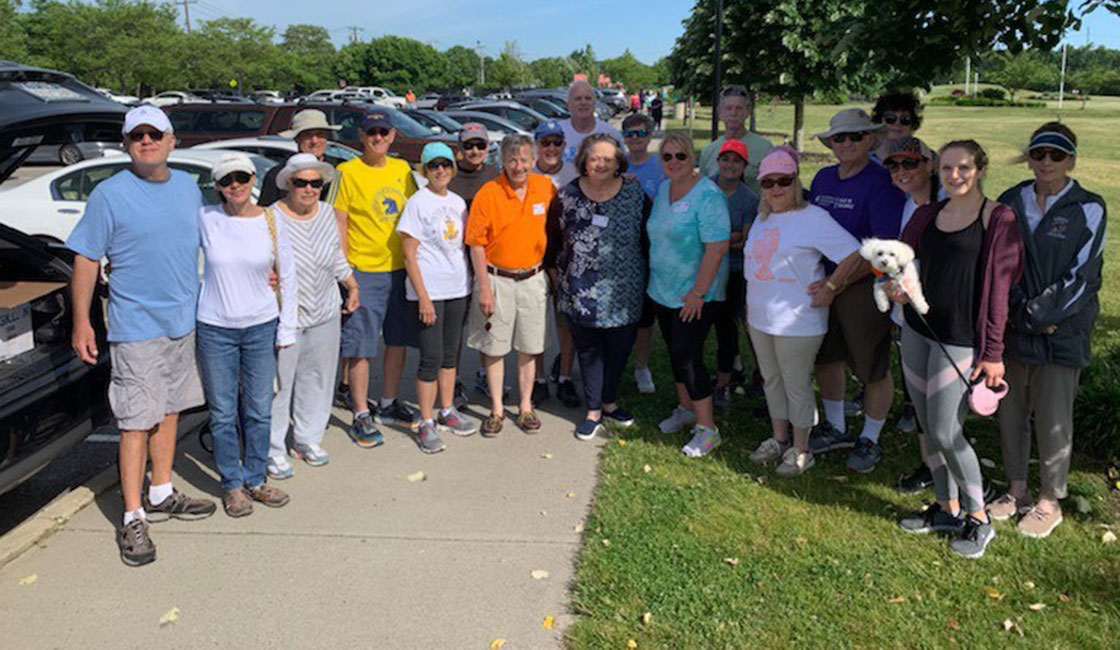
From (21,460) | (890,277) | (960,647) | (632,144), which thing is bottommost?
(960,647)

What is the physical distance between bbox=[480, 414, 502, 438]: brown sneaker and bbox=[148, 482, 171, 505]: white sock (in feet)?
6.03

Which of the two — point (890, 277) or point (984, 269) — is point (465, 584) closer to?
point (890, 277)

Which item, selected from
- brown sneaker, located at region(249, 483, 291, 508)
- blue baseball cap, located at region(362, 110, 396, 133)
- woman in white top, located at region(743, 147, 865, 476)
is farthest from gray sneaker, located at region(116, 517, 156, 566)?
woman in white top, located at region(743, 147, 865, 476)

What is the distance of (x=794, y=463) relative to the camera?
4.68 m

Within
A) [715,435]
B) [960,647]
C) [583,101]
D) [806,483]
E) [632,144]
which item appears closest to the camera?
[960,647]

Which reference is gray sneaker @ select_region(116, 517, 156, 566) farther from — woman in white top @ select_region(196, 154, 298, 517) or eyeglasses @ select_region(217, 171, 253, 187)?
eyeglasses @ select_region(217, 171, 253, 187)

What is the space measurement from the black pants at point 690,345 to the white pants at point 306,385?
1.85 meters

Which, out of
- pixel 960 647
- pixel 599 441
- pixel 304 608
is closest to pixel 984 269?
pixel 960 647

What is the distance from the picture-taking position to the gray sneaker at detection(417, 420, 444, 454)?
5.10 meters

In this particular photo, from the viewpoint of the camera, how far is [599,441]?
5.28 meters

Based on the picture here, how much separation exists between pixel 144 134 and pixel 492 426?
2575mm

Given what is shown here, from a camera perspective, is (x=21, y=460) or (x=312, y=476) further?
(x=312, y=476)

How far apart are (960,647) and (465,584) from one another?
1925mm

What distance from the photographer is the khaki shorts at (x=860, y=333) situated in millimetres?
4422
